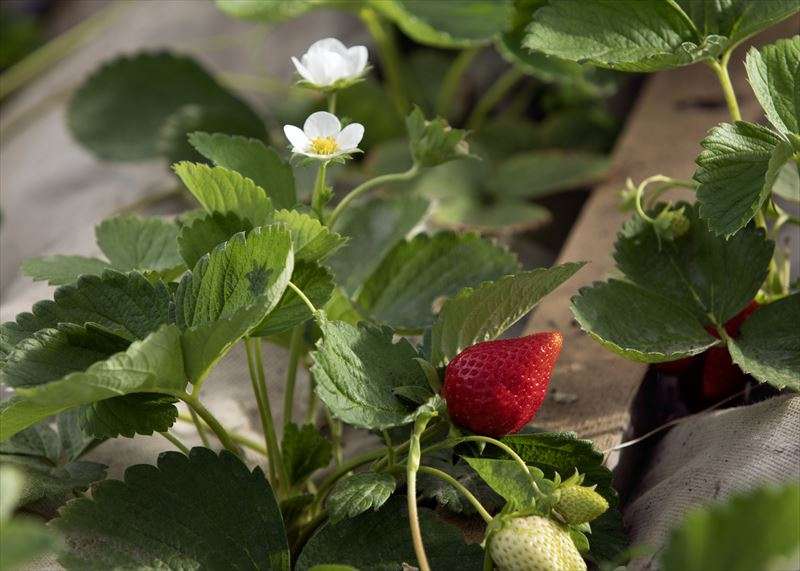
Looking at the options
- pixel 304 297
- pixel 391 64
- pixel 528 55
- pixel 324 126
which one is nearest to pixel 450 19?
pixel 528 55

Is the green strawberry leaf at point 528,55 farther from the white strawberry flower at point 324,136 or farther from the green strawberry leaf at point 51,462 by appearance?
the green strawberry leaf at point 51,462

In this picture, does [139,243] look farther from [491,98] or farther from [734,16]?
[491,98]

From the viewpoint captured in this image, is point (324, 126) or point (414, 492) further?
point (324, 126)

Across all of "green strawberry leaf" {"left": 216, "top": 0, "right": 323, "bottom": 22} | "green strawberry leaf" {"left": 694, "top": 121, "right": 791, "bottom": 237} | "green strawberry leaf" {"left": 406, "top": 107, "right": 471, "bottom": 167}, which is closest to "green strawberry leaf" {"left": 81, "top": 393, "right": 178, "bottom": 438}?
"green strawberry leaf" {"left": 406, "top": 107, "right": 471, "bottom": 167}

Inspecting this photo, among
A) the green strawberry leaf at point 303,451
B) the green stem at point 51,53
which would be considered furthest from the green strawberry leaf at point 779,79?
the green stem at point 51,53

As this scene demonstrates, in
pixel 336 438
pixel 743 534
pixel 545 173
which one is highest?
pixel 743 534

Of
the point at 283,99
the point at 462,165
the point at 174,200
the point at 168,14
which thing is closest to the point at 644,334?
the point at 462,165
